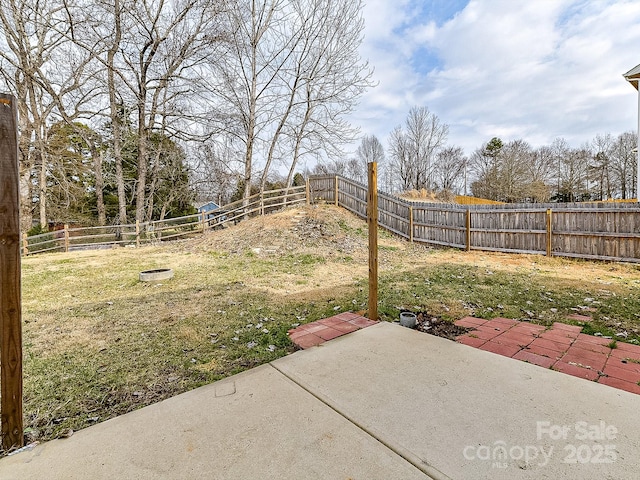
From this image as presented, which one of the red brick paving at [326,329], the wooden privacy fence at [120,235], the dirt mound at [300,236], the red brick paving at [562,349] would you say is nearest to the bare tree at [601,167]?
the dirt mound at [300,236]

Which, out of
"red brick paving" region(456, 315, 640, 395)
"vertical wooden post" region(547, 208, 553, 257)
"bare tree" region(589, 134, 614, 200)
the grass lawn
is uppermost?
"bare tree" region(589, 134, 614, 200)

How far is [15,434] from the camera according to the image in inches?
60.4

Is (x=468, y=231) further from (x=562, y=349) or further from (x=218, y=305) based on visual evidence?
(x=218, y=305)

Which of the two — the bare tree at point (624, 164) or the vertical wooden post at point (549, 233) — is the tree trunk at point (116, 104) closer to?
the vertical wooden post at point (549, 233)

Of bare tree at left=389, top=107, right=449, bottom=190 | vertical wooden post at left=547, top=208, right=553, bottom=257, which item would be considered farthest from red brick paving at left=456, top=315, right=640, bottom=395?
bare tree at left=389, top=107, right=449, bottom=190

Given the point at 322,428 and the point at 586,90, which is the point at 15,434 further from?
the point at 586,90

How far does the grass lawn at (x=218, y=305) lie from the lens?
2236 mm

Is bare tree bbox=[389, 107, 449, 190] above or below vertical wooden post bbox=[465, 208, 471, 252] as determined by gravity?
above

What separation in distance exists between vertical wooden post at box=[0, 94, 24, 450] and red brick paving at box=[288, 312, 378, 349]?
5.94 feet

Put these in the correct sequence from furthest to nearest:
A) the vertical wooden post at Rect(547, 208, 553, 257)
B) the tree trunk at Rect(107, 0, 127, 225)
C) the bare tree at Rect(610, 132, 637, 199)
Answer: the bare tree at Rect(610, 132, 637, 199)
the tree trunk at Rect(107, 0, 127, 225)
the vertical wooden post at Rect(547, 208, 553, 257)

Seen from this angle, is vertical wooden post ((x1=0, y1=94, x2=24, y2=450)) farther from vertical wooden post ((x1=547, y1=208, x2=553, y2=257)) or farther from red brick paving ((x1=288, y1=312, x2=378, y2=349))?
vertical wooden post ((x1=547, y1=208, x2=553, y2=257))

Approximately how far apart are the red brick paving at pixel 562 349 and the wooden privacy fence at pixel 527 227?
5256 millimetres

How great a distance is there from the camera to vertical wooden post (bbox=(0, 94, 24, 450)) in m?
1.47

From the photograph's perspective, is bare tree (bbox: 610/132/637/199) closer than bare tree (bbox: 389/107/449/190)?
Yes
